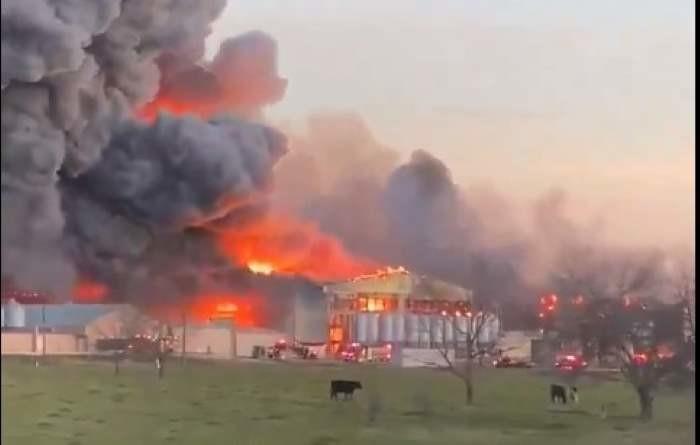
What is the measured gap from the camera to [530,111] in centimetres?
358

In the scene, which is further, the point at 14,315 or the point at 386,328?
the point at 386,328

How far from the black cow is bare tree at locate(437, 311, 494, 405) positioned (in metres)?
0.28

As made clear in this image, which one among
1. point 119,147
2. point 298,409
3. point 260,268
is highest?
point 119,147

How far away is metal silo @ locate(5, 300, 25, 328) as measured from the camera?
→ 311 cm

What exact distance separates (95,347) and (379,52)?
1220 millimetres

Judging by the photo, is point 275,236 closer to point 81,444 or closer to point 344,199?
point 344,199

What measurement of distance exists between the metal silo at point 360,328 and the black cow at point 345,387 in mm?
129

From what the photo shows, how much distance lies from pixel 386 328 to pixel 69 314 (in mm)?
927

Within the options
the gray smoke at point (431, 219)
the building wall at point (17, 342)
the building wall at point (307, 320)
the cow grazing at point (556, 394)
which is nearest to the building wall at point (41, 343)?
the building wall at point (17, 342)

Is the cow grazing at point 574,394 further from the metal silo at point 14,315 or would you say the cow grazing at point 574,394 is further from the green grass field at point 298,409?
the metal silo at point 14,315

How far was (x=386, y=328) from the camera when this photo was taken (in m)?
3.46

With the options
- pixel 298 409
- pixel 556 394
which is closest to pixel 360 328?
pixel 298 409

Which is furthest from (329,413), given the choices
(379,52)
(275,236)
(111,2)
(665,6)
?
(665,6)

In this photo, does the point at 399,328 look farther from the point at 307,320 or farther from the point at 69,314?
the point at 69,314
